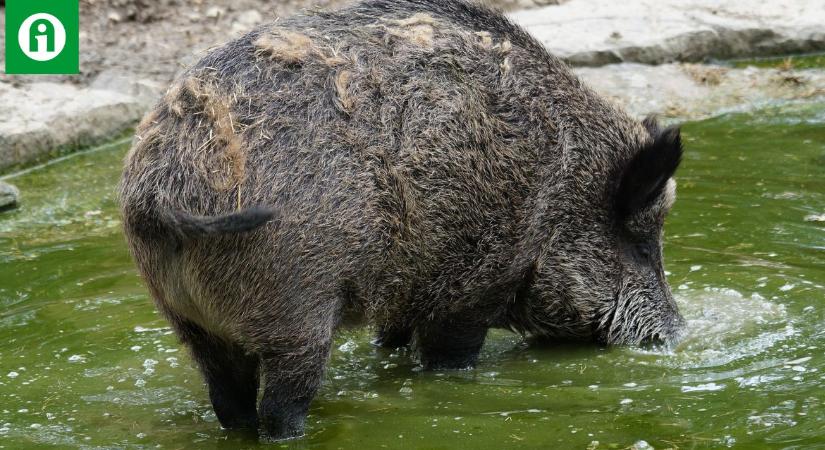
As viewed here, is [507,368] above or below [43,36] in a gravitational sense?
below

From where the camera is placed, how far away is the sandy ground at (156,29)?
12145 mm

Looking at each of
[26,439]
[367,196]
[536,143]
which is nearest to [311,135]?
[367,196]

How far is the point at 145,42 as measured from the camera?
12.7 meters

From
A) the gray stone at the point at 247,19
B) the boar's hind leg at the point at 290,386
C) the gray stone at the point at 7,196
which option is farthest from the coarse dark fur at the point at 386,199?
the gray stone at the point at 247,19

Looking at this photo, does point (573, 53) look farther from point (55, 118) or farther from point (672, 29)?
point (55, 118)

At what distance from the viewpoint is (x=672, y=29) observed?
12844mm

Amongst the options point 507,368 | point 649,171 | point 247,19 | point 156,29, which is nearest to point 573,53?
point 247,19

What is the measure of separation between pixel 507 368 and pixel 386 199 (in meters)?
1.49

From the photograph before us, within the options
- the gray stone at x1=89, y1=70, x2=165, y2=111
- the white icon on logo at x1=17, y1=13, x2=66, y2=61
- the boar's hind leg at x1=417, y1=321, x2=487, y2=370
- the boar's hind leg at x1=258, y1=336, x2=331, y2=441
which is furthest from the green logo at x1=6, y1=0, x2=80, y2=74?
the boar's hind leg at x1=258, y1=336, x2=331, y2=441

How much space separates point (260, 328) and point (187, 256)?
445 mm

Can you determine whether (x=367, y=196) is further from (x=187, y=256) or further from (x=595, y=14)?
(x=595, y=14)

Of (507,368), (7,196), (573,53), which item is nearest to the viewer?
(507,368)

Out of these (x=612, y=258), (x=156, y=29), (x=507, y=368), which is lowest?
(x=507, y=368)

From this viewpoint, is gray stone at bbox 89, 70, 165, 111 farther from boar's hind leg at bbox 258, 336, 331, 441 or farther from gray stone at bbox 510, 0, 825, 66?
boar's hind leg at bbox 258, 336, 331, 441
